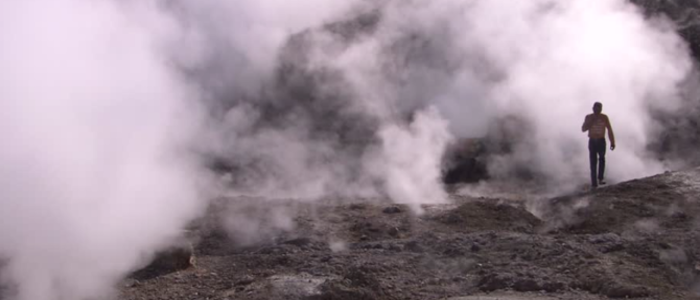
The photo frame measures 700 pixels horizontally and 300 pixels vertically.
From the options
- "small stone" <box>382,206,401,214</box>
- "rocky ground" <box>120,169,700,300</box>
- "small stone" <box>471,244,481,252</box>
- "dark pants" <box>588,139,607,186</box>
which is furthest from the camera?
"dark pants" <box>588,139,607,186</box>

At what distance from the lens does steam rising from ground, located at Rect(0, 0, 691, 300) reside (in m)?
6.12

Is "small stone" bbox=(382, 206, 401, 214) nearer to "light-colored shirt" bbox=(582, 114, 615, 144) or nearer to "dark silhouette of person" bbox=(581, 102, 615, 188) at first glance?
"dark silhouette of person" bbox=(581, 102, 615, 188)

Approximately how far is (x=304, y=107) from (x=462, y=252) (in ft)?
17.8

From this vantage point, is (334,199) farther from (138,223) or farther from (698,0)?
(698,0)

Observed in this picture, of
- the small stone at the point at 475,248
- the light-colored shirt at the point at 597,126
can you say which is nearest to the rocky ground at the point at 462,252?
the small stone at the point at 475,248

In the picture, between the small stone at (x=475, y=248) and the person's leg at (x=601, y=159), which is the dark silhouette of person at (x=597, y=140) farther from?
the small stone at (x=475, y=248)

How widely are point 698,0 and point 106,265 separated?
9797mm

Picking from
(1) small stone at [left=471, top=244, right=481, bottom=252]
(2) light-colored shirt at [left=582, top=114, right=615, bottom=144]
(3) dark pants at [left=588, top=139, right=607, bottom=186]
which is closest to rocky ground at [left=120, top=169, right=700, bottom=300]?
(1) small stone at [left=471, top=244, right=481, bottom=252]

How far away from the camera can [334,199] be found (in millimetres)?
8789

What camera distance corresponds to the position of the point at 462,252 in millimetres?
6578

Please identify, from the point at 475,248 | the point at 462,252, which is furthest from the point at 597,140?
the point at 462,252

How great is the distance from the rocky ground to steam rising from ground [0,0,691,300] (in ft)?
1.73

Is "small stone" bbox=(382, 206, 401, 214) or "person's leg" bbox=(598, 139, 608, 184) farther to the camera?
"person's leg" bbox=(598, 139, 608, 184)

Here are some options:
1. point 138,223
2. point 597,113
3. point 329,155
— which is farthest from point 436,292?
point 329,155
